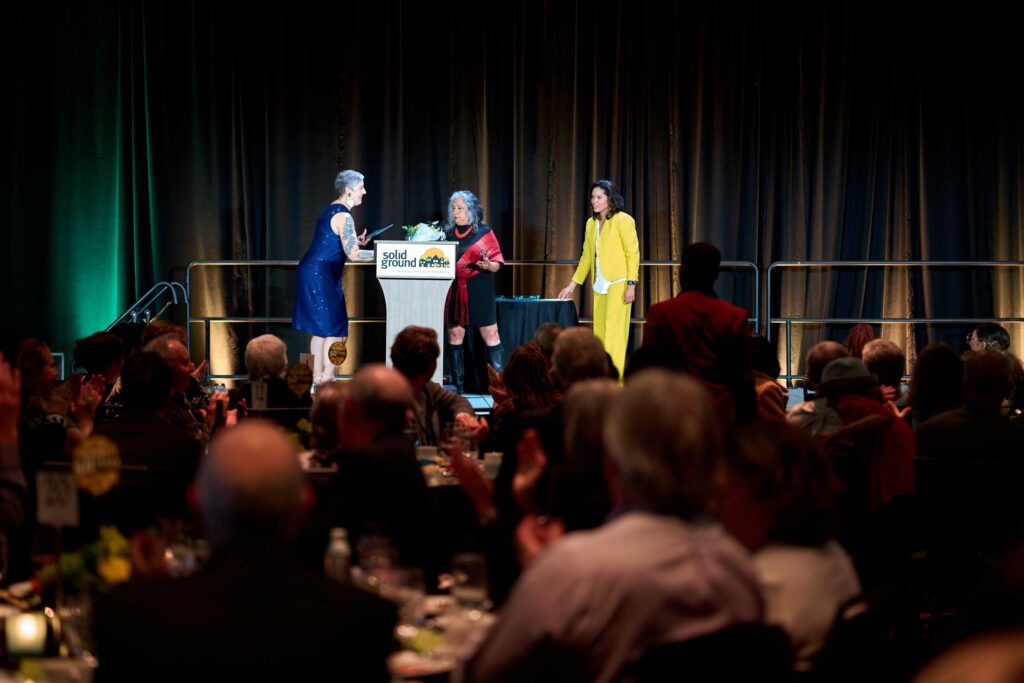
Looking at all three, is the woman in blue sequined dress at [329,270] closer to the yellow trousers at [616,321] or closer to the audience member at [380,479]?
the yellow trousers at [616,321]

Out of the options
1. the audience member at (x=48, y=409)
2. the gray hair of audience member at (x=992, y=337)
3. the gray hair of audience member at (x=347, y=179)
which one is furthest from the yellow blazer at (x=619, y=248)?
the audience member at (x=48, y=409)

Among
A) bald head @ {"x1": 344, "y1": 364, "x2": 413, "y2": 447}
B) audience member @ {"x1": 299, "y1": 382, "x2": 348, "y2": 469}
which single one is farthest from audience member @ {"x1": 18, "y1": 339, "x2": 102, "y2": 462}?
bald head @ {"x1": 344, "y1": 364, "x2": 413, "y2": 447}

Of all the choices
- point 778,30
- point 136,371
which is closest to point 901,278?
point 778,30

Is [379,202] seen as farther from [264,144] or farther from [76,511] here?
[76,511]

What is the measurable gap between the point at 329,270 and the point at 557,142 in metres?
3.16

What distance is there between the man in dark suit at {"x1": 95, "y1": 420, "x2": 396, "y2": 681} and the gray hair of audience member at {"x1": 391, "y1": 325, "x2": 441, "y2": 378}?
276 cm

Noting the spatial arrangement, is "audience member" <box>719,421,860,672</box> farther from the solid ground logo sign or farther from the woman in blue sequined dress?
the woman in blue sequined dress

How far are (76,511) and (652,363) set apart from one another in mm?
2164

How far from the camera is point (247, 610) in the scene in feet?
5.65

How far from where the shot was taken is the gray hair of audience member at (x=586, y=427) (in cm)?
261

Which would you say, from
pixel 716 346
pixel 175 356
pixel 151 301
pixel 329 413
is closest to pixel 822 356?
pixel 716 346

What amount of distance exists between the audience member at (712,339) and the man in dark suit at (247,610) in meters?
2.89

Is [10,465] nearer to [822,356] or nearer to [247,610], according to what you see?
[247,610]

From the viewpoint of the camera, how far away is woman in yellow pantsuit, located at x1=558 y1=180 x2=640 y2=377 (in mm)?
9953
